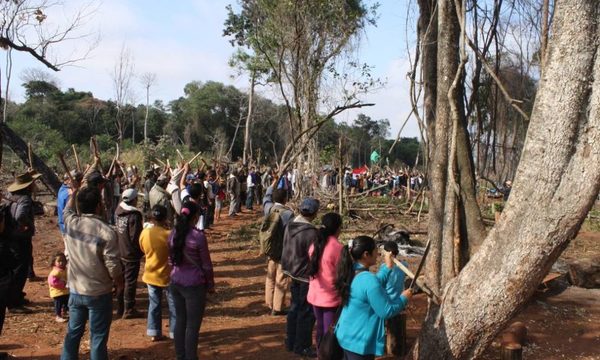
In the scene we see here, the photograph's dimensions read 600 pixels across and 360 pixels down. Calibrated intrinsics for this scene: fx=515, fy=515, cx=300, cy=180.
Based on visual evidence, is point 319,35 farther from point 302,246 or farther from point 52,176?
point 302,246

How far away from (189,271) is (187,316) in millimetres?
430

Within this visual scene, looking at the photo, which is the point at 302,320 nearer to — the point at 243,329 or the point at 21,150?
the point at 243,329

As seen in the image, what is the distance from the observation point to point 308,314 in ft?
16.6

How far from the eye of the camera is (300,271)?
16.2 feet

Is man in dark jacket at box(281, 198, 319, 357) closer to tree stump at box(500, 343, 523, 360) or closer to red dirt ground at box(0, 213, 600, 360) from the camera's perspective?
red dirt ground at box(0, 213, 600, 360)

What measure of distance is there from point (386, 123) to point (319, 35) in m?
52.8

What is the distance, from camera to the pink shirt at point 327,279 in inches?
171

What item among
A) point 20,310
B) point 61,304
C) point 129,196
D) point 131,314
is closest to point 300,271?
point 129,196

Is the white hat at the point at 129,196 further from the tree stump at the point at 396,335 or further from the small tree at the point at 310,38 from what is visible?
the small tree at the point at 310,38

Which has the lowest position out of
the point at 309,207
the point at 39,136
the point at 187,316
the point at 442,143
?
the point at 187,316

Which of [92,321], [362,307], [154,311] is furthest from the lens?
[154,311]

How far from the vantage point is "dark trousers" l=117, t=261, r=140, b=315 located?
6074mm

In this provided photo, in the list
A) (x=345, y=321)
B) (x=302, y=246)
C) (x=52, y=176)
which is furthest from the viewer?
(x=52, y=176)

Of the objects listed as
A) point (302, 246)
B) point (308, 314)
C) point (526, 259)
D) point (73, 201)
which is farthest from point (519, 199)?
point (73, 201)
